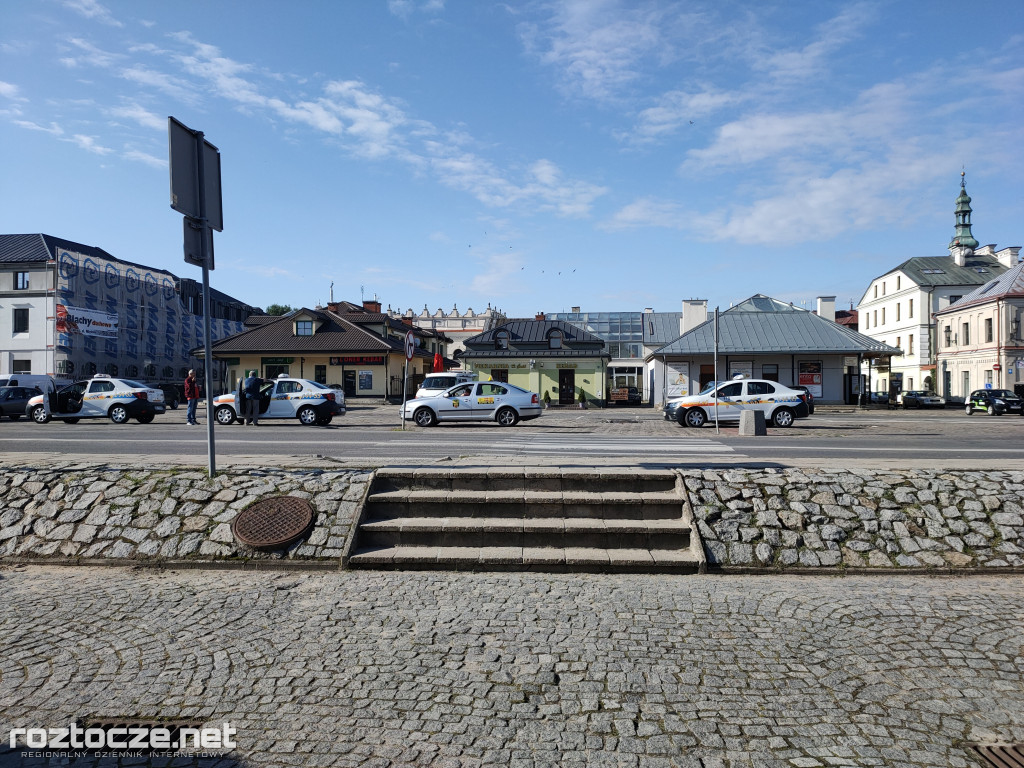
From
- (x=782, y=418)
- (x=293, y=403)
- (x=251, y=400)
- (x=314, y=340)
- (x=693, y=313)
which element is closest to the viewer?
(x=251, y=400)

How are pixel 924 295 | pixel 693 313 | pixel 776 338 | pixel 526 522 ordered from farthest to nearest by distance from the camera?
A: pixel 924 295 → pixel 693 313 → pixel 776 338 → pixel 526 522

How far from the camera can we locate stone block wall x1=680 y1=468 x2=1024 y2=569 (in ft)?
20.8

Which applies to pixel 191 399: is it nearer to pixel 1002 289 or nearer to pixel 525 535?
pixel 525 535

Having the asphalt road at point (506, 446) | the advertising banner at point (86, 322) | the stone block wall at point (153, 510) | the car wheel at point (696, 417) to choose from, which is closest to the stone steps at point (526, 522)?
the stone block wall at point (153, 510)

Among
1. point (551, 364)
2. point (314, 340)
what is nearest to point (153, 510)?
point (314, 340)

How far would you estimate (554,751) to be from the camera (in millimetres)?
3398

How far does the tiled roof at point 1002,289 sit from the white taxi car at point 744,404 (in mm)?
38688

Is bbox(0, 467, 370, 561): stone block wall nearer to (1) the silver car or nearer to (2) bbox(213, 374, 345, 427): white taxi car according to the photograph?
(1) the silver car

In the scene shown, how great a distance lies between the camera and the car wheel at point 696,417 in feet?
73.3

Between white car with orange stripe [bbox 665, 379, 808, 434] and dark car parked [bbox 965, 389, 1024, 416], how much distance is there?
22.5 meters

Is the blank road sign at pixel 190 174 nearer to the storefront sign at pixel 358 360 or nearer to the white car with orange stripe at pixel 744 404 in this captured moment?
the white car with orange stripe at pixel 744 404

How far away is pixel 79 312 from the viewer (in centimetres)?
5031

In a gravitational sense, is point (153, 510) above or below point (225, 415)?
below

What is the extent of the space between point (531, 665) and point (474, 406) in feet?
55.6
